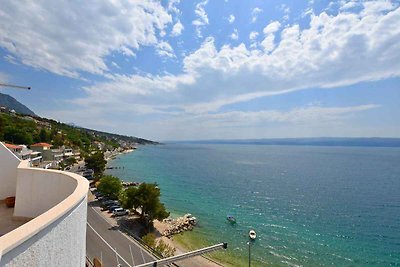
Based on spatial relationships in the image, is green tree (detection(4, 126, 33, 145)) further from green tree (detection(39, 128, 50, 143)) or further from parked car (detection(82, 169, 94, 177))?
parked car (detection(82, 169, 94, 177))

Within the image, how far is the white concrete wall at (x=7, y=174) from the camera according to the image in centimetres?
639

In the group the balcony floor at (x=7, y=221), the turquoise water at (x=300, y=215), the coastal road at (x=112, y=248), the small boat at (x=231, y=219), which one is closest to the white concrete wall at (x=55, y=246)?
the balcony floor at (x=7, y=221)

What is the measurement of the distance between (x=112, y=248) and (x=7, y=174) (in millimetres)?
16854

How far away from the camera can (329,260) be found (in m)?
25.8

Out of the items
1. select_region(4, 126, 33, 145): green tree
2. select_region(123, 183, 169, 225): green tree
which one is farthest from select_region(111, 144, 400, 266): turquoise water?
select_region(4, 126, 33, 145): green tree

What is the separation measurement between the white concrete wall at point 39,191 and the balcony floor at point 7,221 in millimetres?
154

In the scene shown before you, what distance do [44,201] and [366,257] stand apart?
30.8m

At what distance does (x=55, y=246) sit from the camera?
3.42 m

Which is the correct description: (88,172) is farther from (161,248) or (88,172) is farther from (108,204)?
(161,248)

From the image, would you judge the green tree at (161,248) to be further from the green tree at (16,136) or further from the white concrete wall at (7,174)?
the green tree at (16,136)

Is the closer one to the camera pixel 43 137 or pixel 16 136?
pixel 16 136

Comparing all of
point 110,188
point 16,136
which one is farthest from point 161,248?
point 16,136

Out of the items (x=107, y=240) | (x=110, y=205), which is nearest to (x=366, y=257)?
(x=107, y=240)

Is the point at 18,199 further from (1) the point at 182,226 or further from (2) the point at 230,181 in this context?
(2) the point at 230,181
